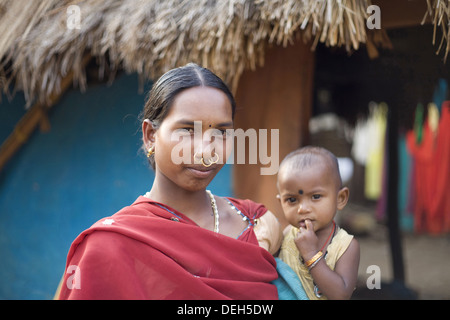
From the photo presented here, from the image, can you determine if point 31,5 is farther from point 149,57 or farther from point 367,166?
point 367,166

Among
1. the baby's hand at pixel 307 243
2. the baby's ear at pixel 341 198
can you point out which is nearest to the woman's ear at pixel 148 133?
the baby's hand at pixel 307 243

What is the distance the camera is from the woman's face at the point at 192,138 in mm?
1379

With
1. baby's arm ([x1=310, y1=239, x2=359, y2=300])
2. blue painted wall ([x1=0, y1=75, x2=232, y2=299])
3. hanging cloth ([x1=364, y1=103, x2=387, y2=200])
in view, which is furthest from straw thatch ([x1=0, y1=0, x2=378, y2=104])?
hanging cloth ([x1=364, y1=103, x2=387, y2=200])

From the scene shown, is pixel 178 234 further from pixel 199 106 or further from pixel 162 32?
pixel 162 32

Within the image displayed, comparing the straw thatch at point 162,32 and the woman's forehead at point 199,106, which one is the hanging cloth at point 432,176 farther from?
the woman's forehead at point 199,106

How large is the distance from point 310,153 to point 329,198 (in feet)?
0.58

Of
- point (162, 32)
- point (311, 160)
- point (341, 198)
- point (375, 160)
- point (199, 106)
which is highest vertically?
point (162, 32)

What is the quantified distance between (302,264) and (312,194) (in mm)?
260

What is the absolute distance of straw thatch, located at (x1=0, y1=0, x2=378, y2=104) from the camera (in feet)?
6.92

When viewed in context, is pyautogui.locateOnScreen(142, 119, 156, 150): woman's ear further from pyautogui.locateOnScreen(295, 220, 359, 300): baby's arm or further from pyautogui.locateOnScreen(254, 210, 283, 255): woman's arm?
pyautogui.locateOnScreen(295, 220, 359, 300): baby's arm

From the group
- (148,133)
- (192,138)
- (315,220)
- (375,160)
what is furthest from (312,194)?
(375,160)

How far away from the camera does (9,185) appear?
4238 mm

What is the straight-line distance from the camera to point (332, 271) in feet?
4.91
